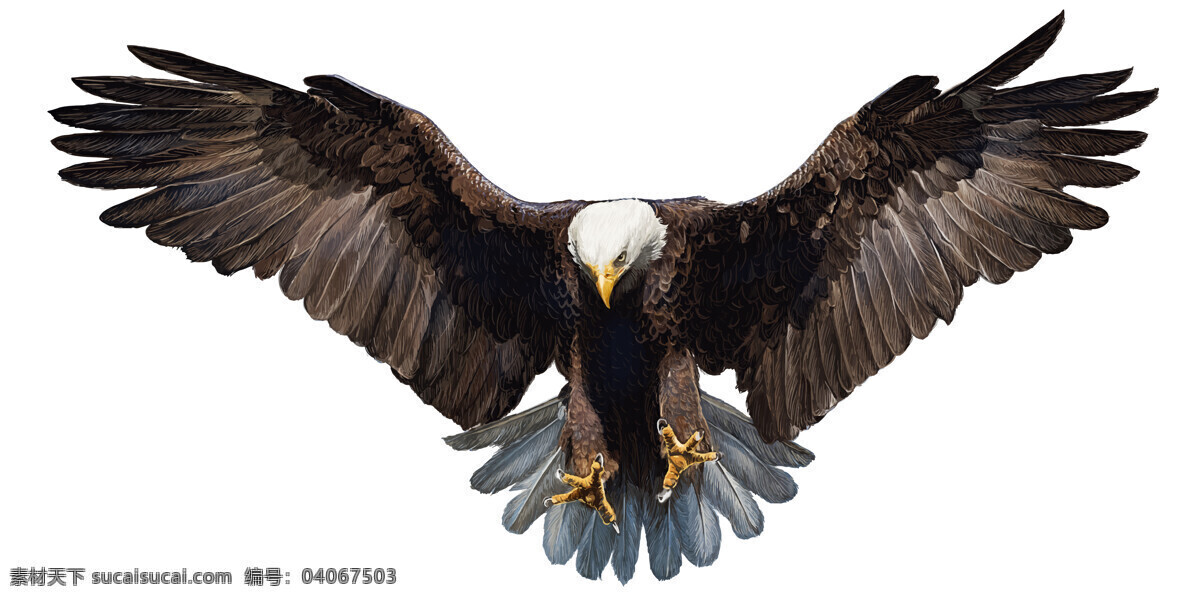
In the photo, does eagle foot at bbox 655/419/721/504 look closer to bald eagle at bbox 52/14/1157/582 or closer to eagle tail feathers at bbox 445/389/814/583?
bald eagle at bbox 52/14/1157/582

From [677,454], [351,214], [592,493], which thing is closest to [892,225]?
[677,454]

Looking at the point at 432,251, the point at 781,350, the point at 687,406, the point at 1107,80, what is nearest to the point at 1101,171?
the point at 1107,80

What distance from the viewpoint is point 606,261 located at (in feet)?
14.5

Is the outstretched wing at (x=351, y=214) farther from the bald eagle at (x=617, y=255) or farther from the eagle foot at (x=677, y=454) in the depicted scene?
the eagle foot at (x=677, y=454)

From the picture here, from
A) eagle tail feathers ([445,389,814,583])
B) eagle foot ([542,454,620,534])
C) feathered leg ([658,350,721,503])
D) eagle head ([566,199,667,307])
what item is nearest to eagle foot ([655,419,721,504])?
feathered leg ([658,350,721,503])

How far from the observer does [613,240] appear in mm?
4438

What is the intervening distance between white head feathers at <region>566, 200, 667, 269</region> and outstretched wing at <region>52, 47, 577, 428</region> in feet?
0.52

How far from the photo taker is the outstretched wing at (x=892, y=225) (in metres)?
4.22

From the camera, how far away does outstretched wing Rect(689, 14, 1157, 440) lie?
4.22m

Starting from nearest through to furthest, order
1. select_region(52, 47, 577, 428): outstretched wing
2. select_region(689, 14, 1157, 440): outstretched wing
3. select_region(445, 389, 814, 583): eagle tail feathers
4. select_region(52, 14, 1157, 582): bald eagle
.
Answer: select_region(689, 14, 1157, 440): outstretched wing
select_region(52, 14, 1157, 582): bald eagle
select_region(52, 47, 577, 428): outstretched wing
select_region(445, 389, 814, 583): eagle tail feathers

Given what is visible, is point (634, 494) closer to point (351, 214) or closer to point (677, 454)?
point (677, 454)

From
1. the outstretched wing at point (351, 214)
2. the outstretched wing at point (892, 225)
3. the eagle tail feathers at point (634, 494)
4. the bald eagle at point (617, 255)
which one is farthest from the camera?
the eagle tail feathers at point (634, 494)

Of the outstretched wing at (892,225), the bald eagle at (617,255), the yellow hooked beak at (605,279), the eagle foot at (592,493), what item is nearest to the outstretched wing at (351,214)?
the bald eagle at (617,255)

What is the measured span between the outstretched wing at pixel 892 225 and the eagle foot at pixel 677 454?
412 millimetres
